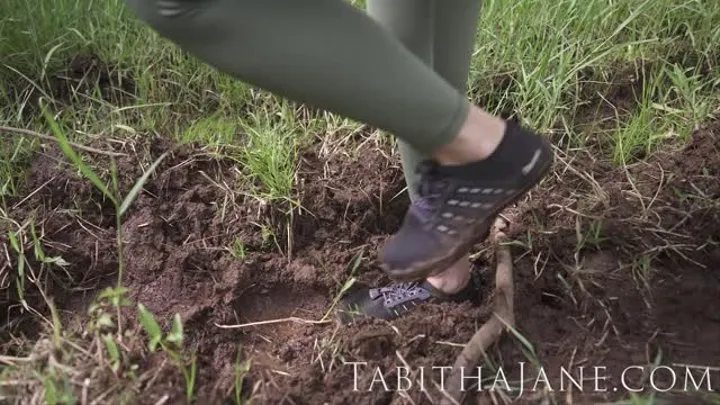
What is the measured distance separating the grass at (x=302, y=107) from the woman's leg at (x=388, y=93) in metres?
0.55

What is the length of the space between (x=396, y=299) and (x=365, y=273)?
125 mm

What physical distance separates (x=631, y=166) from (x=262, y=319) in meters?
0.80

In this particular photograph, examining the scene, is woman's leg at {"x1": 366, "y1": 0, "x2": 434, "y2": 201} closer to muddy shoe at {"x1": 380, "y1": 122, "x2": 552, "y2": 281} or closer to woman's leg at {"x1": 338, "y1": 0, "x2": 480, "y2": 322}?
woman's leg at {"x1": 338, "y1": 0, "x2": 480, "y2": 322}

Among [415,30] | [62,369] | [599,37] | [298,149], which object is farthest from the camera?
[599,37]

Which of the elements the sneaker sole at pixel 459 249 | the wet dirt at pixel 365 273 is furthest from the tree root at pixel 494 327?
the sneaker sole at pixel 459 249

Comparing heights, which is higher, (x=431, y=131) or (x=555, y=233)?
(x=431, y=131)

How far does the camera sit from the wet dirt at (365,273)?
1422 mm

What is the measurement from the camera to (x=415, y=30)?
1.38 meters

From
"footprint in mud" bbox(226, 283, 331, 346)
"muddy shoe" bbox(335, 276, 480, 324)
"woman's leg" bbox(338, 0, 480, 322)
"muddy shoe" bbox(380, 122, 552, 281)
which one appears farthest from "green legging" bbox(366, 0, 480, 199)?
"footprint in mud" bbox(226, 283, 331, 346)

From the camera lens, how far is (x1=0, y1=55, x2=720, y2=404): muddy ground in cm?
→ 142

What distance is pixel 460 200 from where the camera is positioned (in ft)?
4.04

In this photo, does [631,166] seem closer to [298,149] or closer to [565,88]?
[565,88]

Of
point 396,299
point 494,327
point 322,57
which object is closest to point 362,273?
point 396,299

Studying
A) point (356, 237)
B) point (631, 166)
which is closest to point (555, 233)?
point (631, 166)
